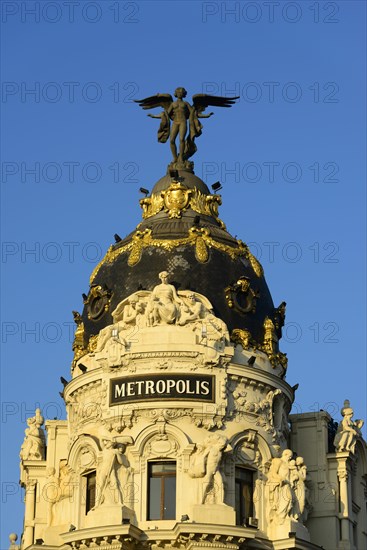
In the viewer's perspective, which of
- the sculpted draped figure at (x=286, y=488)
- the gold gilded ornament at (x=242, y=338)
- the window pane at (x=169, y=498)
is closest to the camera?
the window pane at (x=169, y=498)

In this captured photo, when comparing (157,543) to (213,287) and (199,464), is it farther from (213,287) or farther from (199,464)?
(213,287)

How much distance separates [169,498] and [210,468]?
2077 millimetres

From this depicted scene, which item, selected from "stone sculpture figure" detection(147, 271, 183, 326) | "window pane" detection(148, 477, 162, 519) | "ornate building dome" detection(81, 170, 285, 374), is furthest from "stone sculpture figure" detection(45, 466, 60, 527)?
"stone sculpture figure" detection(147, 271, 183, 326)

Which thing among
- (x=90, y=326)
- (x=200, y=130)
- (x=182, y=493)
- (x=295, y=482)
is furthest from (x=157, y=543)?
(x=200, y=130)

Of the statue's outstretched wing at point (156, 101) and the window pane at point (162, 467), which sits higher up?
the statue's outstretched wing at point (156, 101)

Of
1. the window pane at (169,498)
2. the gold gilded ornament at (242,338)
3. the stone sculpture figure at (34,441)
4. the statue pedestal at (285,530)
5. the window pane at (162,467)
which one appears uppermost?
the gold gilded ornament at (242,338)

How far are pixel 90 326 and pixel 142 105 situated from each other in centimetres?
1158

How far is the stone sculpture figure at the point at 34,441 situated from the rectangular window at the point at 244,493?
9.99m

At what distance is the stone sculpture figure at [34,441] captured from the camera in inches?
2672

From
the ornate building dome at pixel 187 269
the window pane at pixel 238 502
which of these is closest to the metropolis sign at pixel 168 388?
the ornate building dome at pixel 187 269

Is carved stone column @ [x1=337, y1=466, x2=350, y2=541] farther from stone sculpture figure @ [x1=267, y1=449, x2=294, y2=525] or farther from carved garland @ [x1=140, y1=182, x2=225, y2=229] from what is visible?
carved garland @ [x1=140, y1=182, x2=225, y2=229]

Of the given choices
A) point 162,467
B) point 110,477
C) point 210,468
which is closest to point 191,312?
point 162,467

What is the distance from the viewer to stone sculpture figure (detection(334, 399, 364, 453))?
221 feet

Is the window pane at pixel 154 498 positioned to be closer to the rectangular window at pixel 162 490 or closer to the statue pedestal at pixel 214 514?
the rectangular window at pixel 162 490
